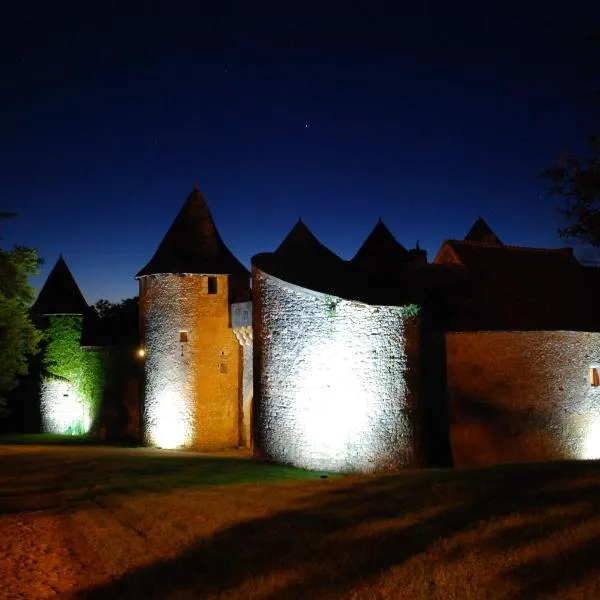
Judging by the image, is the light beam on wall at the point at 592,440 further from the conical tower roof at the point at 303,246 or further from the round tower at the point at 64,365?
the round tower at the point at 64,365

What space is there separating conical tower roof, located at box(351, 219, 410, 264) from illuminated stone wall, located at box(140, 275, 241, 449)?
28.8 ft

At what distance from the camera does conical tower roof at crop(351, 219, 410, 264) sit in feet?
111

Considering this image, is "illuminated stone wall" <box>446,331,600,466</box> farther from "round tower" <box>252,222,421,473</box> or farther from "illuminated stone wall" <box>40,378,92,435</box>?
"illuminated stone wall" <box>40,378,92,435</box>

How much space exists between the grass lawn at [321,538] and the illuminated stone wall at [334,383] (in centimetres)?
289

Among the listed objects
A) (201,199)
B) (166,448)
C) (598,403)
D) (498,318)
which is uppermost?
(201,199)

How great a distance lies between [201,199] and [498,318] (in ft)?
49.2

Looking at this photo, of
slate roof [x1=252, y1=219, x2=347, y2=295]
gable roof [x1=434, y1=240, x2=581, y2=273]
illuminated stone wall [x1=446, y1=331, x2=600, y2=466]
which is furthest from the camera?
gable roof [x1=434, y1=240, x2=581, y2=273]

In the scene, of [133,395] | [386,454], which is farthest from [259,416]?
[133,395]

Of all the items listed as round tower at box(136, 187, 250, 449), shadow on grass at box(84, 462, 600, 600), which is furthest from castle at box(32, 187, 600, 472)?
round tower at box(136, 187, 250, 449)

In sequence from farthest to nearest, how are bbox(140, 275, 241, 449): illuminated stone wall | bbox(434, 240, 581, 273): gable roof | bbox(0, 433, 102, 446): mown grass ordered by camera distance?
bbox(0, 433, 102, 446): mown grass < bbox(140, 275, 241, 449): illuminated stone wall < bbox(434, 240, 581, 273): gable roof

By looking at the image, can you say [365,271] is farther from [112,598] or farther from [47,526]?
[112,598]

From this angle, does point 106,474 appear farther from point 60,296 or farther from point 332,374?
point 60,296

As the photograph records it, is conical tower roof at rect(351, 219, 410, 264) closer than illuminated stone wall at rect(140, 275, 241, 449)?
No

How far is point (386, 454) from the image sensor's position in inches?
696
